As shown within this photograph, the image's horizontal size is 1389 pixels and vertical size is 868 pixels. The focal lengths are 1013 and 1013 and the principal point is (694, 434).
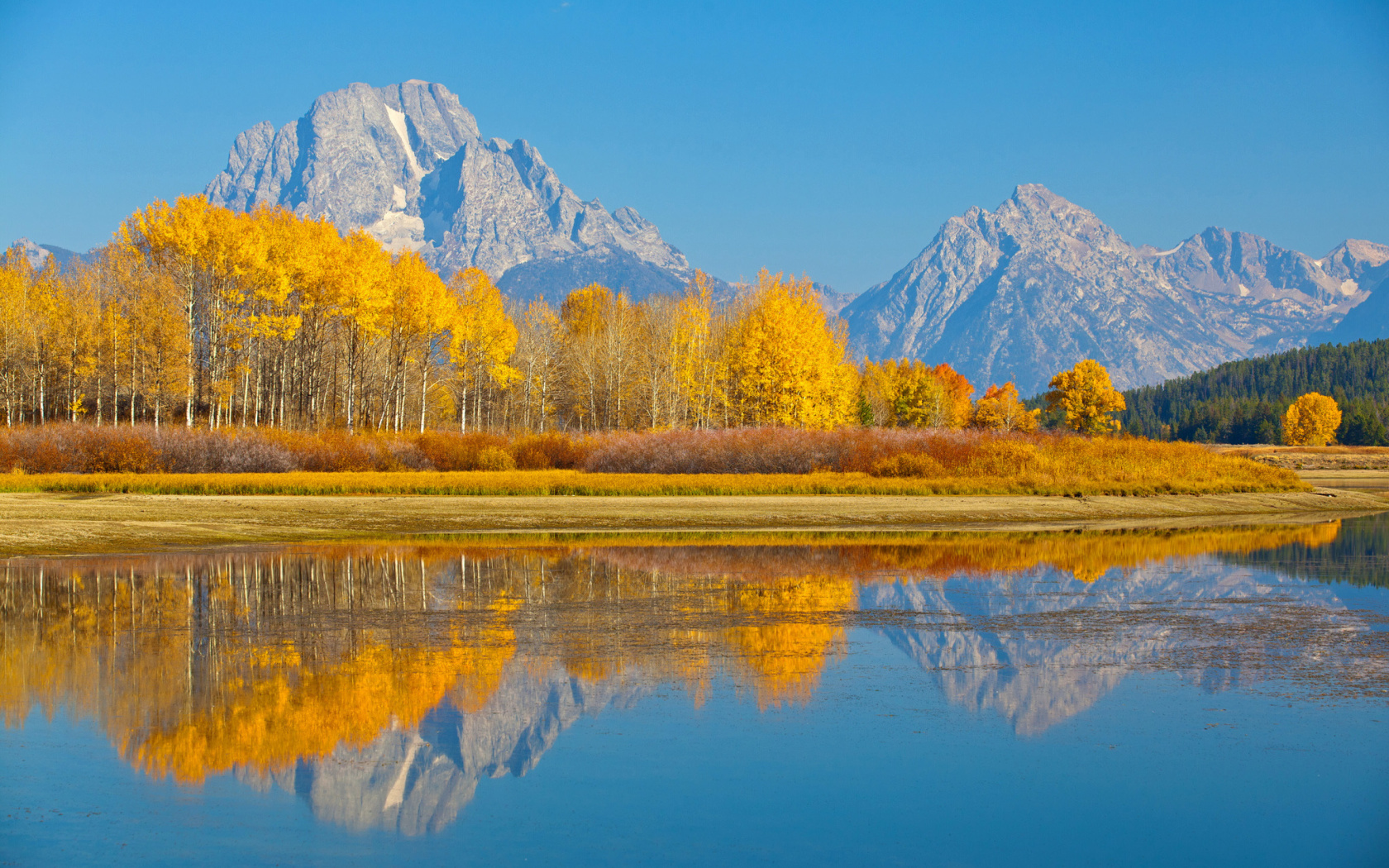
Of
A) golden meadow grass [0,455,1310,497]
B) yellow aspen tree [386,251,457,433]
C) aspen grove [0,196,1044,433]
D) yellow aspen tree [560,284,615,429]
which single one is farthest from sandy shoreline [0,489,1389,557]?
yellow aspen tree [560,284,615,429]

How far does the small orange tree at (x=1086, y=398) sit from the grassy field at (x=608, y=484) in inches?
3428

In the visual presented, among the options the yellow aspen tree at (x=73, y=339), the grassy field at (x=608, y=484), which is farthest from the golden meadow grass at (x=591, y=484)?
the yellow aspen tree at (x=73, y=339)

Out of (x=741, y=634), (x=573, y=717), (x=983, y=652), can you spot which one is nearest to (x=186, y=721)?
(x=573, y=717)

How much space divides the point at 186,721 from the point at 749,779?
4865 mm

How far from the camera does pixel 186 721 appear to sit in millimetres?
8609

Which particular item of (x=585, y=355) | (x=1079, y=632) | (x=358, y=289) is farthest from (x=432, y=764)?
(x=585, y=355)

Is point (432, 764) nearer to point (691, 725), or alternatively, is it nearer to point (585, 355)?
point (691, 725)

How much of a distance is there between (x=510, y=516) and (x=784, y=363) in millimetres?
25506

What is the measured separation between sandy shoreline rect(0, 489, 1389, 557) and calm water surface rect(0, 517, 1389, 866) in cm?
791

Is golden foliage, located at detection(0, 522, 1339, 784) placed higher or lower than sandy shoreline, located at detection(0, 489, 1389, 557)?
lower

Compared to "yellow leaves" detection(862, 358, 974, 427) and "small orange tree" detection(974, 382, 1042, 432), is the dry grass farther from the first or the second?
"small orange tree" detection(974, 382, 1042, 432)

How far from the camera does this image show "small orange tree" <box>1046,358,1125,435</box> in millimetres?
124625

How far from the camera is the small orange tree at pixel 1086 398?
409 feet

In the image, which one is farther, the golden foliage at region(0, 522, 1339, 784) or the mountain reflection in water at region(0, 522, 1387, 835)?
the golden foliage at region(0, 522, 1339, 784)
